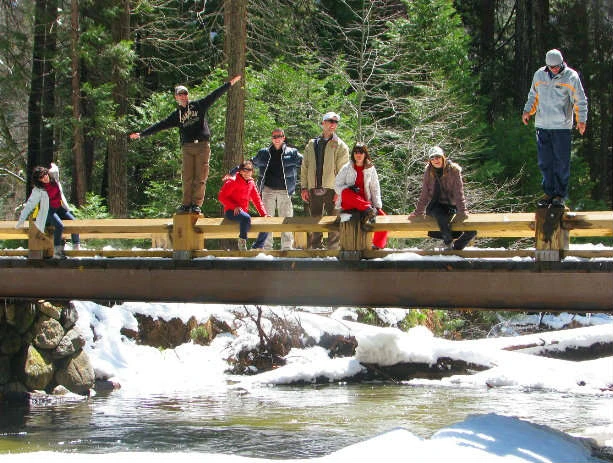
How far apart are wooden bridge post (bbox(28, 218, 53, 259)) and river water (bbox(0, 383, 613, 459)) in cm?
212

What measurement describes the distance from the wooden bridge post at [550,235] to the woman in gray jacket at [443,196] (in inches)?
32.8

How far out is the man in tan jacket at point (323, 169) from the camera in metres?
11.3

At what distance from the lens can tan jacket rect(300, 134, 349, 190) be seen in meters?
11.3

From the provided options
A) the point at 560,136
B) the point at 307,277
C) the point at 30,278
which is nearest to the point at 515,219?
the point at 560,136

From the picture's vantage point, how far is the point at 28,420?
12047mm

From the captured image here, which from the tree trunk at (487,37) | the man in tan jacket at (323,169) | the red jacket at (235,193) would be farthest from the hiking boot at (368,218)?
the tree trunk at (487,37)

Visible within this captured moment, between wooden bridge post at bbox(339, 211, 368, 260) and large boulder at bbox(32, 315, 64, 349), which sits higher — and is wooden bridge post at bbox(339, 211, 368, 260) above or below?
above

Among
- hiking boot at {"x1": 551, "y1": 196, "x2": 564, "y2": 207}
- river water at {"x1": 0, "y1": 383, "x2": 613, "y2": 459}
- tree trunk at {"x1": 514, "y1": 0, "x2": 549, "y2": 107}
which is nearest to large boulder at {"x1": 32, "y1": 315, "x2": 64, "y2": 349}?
river water at {"x1": 0, "y1": 383, "x2": 613, "y2": 459}

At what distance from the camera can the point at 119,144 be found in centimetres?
2295

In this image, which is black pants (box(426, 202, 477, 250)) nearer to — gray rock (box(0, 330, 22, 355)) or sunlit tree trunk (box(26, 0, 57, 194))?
gray rock (box(0, 330, 22, 355))

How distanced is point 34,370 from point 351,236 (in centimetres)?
605

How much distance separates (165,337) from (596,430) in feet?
26.3

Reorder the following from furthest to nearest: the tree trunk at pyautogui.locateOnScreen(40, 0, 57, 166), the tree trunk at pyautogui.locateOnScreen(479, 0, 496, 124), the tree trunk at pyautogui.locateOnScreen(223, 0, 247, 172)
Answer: the tree trunk at pyautogui.locateOnScreen(479, 0, 496, 124) < the tree trunk at pyautogui.locateOnScreen(40, 0, 57, 166) < the tree trunk at pyautogui.locateOnScreen(223, 0, 247, 172)

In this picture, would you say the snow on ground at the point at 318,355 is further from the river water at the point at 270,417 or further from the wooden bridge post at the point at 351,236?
the wooden bridge post at the point at 351,236
